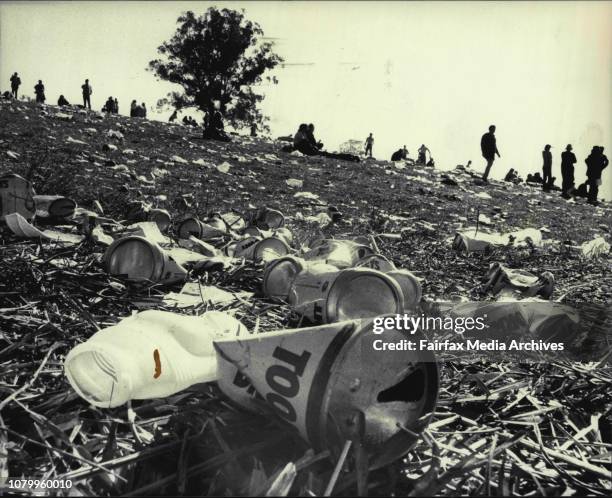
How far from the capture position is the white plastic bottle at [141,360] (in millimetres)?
1204

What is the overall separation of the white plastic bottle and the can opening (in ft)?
1.62

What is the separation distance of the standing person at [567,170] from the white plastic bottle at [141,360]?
1287 centimetres

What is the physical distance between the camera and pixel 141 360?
4.01 ft

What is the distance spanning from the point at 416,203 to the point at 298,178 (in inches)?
81.1

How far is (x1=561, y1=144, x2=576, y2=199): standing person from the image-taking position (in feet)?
40.5

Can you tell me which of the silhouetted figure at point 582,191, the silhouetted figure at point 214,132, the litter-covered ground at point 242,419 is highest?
the silhouetted figure at point 214,132

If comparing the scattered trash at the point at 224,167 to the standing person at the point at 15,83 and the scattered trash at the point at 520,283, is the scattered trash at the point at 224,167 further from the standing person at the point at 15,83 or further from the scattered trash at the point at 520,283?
the standing person at the point at 15,83

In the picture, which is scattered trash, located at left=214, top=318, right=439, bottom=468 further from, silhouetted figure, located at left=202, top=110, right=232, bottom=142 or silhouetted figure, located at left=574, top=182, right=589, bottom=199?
silhouetted figure, located at left=574, top=182, right=589, bottom=199

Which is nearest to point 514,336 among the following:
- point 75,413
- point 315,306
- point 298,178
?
point 315,306

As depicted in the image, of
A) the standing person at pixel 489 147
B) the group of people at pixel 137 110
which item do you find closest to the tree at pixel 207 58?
the group of people at pixel 137 110

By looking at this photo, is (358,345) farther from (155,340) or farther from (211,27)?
(211,27)

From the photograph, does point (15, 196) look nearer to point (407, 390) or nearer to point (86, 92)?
point (407, 390)

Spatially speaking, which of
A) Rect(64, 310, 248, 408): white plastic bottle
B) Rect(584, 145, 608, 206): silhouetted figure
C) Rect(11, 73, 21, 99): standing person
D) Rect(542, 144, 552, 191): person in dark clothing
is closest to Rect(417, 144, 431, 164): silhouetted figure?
Rect(542, 144, 552, 191): person in dark clothing

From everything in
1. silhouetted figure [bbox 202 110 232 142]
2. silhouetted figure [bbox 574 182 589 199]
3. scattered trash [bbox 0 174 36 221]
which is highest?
silhouetted figure [bbox 202 110 232 142]
